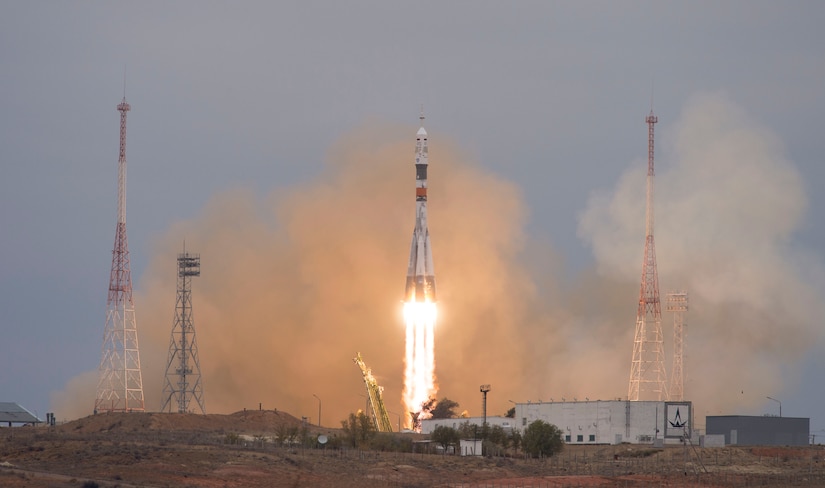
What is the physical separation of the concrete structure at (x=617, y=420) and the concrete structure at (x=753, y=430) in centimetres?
513

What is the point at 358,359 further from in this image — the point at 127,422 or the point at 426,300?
the point at 127,422

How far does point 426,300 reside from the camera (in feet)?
463

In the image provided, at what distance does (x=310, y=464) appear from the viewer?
98812 mm

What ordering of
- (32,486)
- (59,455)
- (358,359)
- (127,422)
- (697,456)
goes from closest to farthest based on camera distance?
1. (32,486)
2. (59,455)
3. (697,456)
4. (127,422)
5. (358,359)

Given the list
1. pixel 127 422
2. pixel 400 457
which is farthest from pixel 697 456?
pixel 127 422

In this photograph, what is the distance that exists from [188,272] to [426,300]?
20.8 metres

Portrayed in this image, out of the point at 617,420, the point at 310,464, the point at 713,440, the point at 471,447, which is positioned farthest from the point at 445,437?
the point at 310,464

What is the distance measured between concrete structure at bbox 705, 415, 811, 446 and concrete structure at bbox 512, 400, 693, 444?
202 inches

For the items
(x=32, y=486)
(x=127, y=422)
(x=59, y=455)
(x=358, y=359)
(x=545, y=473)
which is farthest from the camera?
(x=358, y=359)

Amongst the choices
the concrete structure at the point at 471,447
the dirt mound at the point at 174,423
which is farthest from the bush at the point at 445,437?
the dirt mound at the point at 174,423

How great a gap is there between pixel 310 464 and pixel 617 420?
132ft

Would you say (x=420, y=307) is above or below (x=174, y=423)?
above

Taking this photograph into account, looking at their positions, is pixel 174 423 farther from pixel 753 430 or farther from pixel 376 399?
pixel 753 430

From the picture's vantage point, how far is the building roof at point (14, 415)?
13688cm
